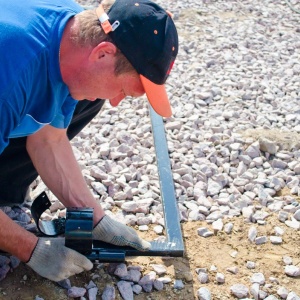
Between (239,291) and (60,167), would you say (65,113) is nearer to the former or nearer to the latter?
(60,167)

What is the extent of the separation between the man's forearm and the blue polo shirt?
428 mm

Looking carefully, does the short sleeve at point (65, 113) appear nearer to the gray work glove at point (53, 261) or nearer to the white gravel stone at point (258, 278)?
the gray work glove at point (53, 261)

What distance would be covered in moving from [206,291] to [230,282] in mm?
→ 176

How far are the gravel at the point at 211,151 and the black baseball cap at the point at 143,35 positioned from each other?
Result: 118 cm

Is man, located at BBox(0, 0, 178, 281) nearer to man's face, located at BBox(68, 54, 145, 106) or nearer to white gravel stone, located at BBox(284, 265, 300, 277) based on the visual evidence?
man's face, located at BBox(68, 54, 145, 106)

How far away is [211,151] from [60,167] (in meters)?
1.44

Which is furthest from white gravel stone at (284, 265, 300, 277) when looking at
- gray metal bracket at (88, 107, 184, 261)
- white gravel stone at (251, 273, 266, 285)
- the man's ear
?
the man's ear

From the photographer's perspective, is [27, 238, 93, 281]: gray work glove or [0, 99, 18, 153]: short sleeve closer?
[0, 99, 18, 153]: short sleeve

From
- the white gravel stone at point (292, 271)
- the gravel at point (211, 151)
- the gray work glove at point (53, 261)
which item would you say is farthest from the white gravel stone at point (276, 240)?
the gray work glove at point (53, 261)

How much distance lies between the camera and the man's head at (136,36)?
2.42 metres

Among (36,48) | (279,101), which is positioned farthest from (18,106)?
(279,101)

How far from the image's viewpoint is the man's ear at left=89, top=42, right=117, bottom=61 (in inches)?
94.5

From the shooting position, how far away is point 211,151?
13.8 feet

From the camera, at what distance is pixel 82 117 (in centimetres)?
348
